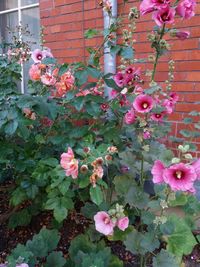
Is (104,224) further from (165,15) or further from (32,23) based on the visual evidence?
(32,23)

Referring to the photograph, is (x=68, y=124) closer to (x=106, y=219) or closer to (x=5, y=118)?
(x=5, y=118)

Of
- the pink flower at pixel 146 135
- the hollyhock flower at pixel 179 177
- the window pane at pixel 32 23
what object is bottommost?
the hollyhock flower at pixel 179 177

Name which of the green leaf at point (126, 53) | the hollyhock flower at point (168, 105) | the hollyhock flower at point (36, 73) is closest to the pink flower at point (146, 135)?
the hollyhock flower at point (168, 105)

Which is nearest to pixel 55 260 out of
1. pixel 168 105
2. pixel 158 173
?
pixel 158 173

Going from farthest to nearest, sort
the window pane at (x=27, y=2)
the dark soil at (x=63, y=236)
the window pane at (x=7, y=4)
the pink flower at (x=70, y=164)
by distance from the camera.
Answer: the window pane at (x=7, y=4) → the window pane at (x=27, y=2) → the dark soil at (x=63, y=236) → the pink flower at (x=70, y=164)

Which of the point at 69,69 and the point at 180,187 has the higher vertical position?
the point at 69,69

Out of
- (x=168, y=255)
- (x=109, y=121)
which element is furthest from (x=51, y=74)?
(x=168, y=255)

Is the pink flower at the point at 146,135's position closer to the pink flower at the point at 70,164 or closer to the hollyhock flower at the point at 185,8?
the pink flower at the point at 70,164

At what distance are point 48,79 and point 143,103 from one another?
2.01 feet

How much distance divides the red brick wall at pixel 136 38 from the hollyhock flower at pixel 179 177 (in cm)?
135

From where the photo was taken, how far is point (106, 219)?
163 cm

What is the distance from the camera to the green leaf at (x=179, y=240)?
1.72 m

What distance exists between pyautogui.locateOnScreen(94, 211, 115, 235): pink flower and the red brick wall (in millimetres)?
1385

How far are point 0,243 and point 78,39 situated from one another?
82.3 inches
